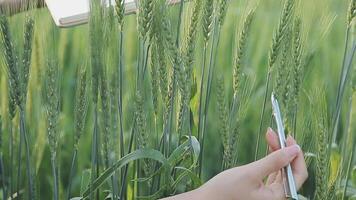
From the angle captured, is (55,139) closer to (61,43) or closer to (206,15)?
(206,15)

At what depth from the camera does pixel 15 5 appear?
4.17 ft

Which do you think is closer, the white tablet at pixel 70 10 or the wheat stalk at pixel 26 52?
the wheat stalk at pixel 26 52

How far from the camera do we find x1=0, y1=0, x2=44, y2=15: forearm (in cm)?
124

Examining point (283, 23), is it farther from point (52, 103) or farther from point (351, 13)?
point (52, 103)

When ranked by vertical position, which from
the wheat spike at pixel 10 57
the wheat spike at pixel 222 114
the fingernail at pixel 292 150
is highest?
the wheat spike at pixel 10 57

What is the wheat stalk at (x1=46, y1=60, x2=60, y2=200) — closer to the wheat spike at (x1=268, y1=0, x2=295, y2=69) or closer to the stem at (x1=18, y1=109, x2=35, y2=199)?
the stem at (x1=18, y1=109, x2=35, y2=199)

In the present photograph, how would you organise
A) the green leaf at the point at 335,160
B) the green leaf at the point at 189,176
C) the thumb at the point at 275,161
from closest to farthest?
the thumb at the point at 275,161 → the green leaf at the point at 189,176 → the green leaf at the point at 335,160

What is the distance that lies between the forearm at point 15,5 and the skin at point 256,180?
0.31 meters

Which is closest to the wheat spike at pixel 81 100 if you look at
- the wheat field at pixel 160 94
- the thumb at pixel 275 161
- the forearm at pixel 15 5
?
the wheat field at pixel 160 94

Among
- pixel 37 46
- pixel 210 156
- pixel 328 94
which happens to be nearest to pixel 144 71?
pixel 37 46

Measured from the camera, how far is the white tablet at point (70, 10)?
133 cm

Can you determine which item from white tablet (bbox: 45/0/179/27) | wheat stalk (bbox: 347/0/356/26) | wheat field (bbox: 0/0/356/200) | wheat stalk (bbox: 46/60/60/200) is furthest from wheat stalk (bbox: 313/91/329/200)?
wheat stalk (bbox: 46/60/60/200)

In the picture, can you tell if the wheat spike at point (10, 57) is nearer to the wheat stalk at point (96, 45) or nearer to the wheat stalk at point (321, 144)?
the wheat stalk at point (96, 45)

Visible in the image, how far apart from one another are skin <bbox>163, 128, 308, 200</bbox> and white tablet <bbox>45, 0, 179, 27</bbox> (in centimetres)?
26
